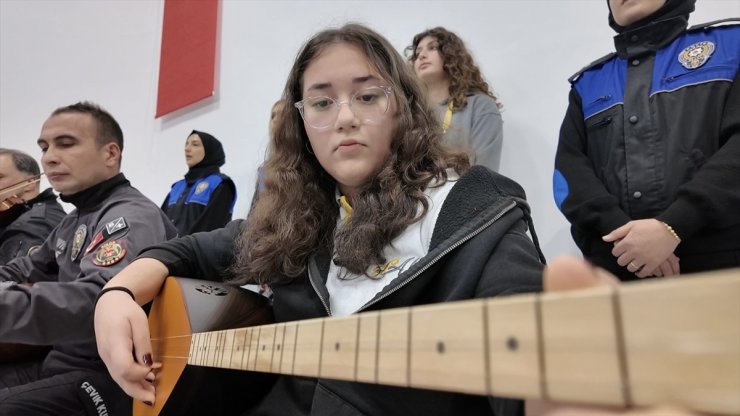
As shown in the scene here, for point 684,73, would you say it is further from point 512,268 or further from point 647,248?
point 512,268

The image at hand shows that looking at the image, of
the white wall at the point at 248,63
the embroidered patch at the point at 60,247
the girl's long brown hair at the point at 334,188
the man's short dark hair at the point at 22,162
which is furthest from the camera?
the man's short dark hair at the point at 22,162

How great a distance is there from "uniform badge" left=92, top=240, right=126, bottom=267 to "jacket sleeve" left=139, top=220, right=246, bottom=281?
0.18m

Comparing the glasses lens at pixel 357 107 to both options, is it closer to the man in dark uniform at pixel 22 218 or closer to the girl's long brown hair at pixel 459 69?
the girl's long brown hair at pixel 459 69

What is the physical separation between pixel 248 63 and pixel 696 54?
93.2 inches

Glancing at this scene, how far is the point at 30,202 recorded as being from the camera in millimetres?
2025

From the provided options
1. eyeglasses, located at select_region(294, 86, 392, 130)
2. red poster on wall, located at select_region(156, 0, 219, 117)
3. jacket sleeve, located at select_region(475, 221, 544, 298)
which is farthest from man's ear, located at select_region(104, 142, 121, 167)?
red poster on wall, located at select_region(156, 0, 219, 117)

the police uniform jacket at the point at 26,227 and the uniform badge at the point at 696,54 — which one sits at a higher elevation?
the uniform badge at the point at 696,54

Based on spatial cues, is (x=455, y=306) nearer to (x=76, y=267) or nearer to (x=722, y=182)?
(x=722, y=182)

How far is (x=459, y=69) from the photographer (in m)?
1.68

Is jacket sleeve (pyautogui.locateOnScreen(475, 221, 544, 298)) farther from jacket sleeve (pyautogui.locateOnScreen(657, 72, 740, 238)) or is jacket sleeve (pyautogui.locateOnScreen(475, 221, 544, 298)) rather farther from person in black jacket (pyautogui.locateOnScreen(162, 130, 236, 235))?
person in black jacket (pyautogui.locateOnScreen(162, 130, 236, 235))

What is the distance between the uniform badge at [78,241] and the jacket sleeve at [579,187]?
1161mm

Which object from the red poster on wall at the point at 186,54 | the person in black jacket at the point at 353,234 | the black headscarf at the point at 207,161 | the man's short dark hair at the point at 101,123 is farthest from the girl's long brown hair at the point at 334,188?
the red poster on wall at the point at 186,54

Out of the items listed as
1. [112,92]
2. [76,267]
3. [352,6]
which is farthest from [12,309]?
[112,92]

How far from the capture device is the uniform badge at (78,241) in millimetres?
1182
